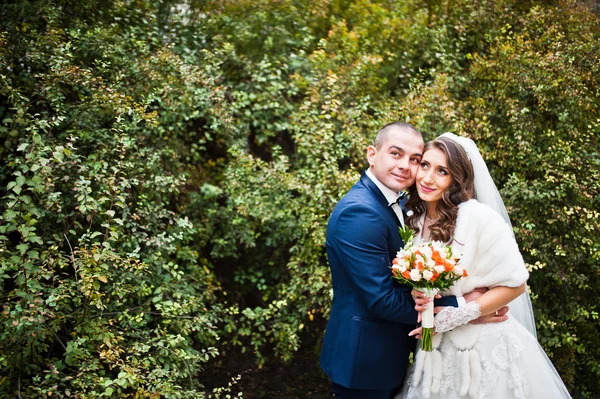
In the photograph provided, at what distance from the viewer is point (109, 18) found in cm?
557

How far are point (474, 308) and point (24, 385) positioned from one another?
3.03 meters

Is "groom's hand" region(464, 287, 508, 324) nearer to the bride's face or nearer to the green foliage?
the bride's face

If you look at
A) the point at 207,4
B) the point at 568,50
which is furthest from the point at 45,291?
the point at 568,50

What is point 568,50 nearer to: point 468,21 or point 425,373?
point 468,21

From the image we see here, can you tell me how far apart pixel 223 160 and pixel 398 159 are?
10.5ft

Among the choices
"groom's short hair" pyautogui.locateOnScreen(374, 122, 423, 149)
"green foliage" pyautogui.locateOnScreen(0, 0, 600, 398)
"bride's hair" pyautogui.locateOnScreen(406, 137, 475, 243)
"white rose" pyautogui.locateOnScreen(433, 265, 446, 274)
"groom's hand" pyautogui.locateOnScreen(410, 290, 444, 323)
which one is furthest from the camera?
"green foliage" pyautogui.locateOnScreen(0, 0, 600, 398)

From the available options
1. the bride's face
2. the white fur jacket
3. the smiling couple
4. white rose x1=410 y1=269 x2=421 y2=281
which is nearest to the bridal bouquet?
white rose x1=410 y1=269 x2=421 y2=281

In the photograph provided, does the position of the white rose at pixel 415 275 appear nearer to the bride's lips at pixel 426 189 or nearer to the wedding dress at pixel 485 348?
the wedding dress at pixel 485 348

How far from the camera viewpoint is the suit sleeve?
2922mm

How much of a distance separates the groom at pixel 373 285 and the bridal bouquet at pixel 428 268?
0.61 ft

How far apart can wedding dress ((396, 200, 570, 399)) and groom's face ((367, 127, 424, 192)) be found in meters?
0.40

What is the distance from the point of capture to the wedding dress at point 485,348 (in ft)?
9.84

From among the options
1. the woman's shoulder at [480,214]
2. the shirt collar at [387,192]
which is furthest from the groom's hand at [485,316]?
the shirt collar at [387,192]

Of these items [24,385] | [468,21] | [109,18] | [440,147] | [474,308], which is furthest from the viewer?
[468,21]
